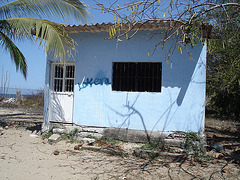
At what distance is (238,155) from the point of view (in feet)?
18.8

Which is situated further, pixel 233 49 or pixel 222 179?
pixel 233 49

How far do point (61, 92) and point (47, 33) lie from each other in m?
2.03

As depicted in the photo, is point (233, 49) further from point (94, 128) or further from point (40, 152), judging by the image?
point (40, 152)

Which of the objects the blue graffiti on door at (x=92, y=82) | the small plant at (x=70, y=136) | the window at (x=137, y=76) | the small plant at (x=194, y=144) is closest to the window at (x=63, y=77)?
the blue graffiti on door at (x=92, y=82)

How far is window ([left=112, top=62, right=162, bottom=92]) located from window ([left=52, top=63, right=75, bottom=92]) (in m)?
1.60

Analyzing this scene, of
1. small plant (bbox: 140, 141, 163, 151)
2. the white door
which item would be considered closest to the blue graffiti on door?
the white door

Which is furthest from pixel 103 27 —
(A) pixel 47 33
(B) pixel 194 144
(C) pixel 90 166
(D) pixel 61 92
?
(B) pixel 194 144

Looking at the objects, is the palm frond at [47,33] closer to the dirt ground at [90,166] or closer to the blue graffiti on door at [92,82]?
the blue graffiti on door at [92,82]

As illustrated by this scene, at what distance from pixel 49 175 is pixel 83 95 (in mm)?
3073

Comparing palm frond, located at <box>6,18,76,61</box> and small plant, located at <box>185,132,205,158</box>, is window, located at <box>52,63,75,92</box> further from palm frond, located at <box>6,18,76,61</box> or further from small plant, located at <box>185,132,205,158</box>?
small plant, located at <box>185,132,205,158</box>

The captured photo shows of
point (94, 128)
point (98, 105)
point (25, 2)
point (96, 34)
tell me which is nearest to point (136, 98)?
point (98, 105)

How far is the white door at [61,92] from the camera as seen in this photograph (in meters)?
6.93

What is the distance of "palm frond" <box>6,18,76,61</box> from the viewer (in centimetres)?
579

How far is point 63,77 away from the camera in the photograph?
7117mm
